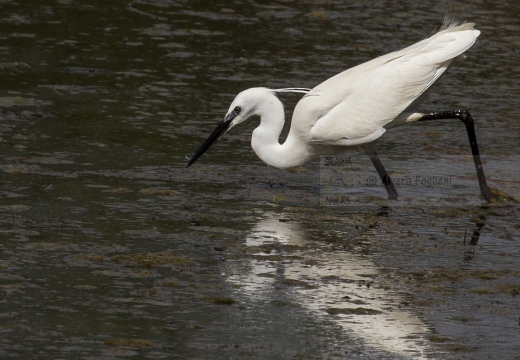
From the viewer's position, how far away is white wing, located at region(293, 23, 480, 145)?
812 centimetres

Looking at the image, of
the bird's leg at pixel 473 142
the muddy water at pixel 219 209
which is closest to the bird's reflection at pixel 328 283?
the muddy water at pixel 219 209

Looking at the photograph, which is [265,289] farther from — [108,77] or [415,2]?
[415,2]

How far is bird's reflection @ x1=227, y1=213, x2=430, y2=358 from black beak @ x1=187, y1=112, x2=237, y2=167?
2.93 ft

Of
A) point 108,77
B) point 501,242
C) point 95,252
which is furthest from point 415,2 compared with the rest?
point 95,252

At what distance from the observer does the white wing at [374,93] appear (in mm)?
8117

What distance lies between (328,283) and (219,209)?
1.54 m

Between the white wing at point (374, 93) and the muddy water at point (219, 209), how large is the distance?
0.53 metres

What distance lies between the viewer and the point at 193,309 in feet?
19.7

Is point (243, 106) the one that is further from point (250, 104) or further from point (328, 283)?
point (328, 283)

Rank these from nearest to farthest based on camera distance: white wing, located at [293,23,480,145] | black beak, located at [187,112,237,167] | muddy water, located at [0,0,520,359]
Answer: muddy water, located at [0,0,520,359], white wing, located at [293,23,480,145], black beak, located at [187,112,237,167]

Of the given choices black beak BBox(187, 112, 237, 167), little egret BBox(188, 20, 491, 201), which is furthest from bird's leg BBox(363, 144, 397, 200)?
black beak BBox(187, 112, 237, 167)

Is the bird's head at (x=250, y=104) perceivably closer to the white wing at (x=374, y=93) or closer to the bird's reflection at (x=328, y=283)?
the white wing at (x=374, y=93)

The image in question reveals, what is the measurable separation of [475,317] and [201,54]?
20.1 feet

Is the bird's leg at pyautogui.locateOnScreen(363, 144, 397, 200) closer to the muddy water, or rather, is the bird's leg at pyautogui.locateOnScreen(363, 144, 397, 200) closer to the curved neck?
the muddy water
